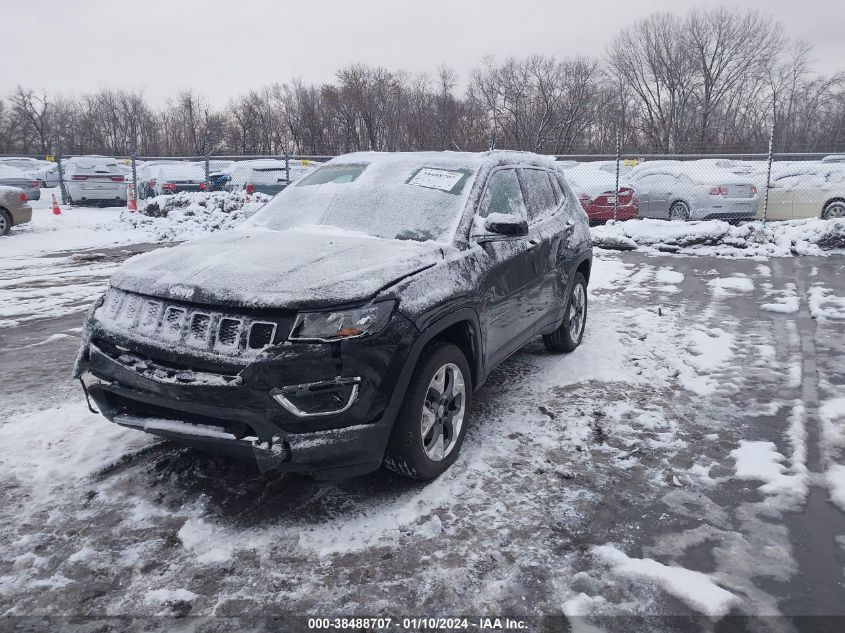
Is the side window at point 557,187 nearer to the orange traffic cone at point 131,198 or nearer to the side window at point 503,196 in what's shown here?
the side window at point 503,196

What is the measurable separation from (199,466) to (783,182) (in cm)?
1512

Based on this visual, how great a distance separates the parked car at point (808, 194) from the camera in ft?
46.5

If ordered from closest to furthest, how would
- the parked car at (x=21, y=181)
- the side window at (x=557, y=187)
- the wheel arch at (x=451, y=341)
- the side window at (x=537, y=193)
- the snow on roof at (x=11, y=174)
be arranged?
the wheel arch at (x=451, y=341) < the side window at (x=537, y=193) < the side window at (x=557, y=187) < the parked car at (x=21, y=181) < the snow on roof at (x=11, y=174)

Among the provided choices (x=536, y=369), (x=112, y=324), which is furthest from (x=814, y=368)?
(x=112, y=324)

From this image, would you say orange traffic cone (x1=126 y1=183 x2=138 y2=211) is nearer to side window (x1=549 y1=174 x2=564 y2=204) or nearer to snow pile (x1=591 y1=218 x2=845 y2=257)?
snow pile (x1=591 y1=218 x2=845 y2=257)

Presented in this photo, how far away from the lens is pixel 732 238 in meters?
12.8

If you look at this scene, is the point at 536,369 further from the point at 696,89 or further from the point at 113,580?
the point at 696,89

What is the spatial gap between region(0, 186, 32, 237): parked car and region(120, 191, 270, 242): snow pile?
2429mm

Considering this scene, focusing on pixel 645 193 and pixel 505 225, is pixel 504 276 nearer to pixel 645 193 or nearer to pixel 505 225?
pixel 505 225

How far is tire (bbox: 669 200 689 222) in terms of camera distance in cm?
1498

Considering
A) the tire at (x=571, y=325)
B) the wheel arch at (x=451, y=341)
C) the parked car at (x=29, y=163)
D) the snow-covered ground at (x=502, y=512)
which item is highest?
the parked car at (x=29, y=163)

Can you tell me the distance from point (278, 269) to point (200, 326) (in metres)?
0.49

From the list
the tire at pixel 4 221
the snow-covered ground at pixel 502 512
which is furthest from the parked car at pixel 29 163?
the snow-covered ground at pixel 502 512

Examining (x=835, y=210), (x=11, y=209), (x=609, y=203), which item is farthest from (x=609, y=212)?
(x=11, y=209)
